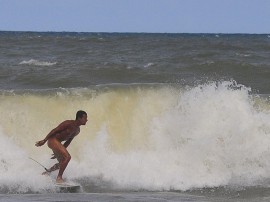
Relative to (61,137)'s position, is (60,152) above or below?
below

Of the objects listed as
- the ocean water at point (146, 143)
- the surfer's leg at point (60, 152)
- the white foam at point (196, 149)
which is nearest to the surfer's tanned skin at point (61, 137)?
the surfer's leg at point (60, 152)

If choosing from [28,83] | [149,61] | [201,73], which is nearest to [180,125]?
[28,83]

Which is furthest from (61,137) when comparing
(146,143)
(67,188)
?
(146,143)

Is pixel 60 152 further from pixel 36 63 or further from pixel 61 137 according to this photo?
pixel 36 63

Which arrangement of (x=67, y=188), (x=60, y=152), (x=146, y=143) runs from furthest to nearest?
1. (x=146, y=143)
2. (x=60, y=152)
3. (x=67, y=188)

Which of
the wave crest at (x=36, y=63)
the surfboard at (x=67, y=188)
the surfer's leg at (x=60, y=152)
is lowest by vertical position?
the surfboard at (x=67, y=188)

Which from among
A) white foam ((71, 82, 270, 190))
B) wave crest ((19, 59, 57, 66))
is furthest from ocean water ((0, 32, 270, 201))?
wave crest ((19, 59, 57, 66))

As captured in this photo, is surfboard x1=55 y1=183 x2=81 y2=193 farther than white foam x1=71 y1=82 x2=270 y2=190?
No

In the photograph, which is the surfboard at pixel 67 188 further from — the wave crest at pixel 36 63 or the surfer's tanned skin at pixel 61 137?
the wave crest at pixel 36 63

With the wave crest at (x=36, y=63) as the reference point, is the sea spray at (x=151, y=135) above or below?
below

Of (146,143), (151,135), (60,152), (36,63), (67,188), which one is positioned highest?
(36,63)

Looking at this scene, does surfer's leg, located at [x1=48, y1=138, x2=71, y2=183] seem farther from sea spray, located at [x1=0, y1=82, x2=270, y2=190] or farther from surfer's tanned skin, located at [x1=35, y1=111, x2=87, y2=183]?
sea spray, located at [x1=0, y1=82, x2=270, y2=190]

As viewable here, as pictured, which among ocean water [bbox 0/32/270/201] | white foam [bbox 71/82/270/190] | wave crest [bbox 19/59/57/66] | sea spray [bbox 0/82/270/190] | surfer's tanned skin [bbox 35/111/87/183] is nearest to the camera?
surfer's tanned skin [bbox 35/111/87/183]

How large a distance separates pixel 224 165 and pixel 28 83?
10391 millimetres
